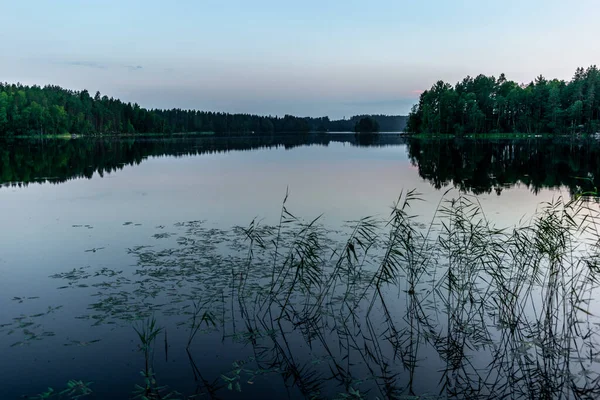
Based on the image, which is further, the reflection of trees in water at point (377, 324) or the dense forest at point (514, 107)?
the dense forest at point (514, 107)

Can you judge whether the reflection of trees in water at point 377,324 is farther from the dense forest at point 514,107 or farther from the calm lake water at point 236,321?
the dense forest at point 514,107

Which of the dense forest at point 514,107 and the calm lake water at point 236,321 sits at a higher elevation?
the dense forest at point 514,107

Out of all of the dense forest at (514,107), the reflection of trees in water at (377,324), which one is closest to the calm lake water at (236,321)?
the reflection of trees in water at (377,324)

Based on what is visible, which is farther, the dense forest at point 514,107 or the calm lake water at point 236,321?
the dense forest at point 514,107

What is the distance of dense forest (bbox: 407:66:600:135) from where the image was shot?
413 feet

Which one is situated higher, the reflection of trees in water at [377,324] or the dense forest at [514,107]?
the dense forest at [514,107]

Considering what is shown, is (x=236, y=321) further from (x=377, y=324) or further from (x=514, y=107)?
(x=514, y=107)

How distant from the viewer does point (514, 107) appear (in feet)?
449

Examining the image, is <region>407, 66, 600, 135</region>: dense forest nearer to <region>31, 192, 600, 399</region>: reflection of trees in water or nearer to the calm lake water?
the calm lake water

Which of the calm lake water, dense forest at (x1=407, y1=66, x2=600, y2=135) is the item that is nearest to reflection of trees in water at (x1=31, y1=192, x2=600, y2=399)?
the calm lake water

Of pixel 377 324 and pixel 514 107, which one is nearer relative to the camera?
pixel 377 324

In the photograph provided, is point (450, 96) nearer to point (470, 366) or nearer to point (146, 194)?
point (146, 194)

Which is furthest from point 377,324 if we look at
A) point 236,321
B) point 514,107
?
point 514,107

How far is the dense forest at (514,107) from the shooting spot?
413 ft
